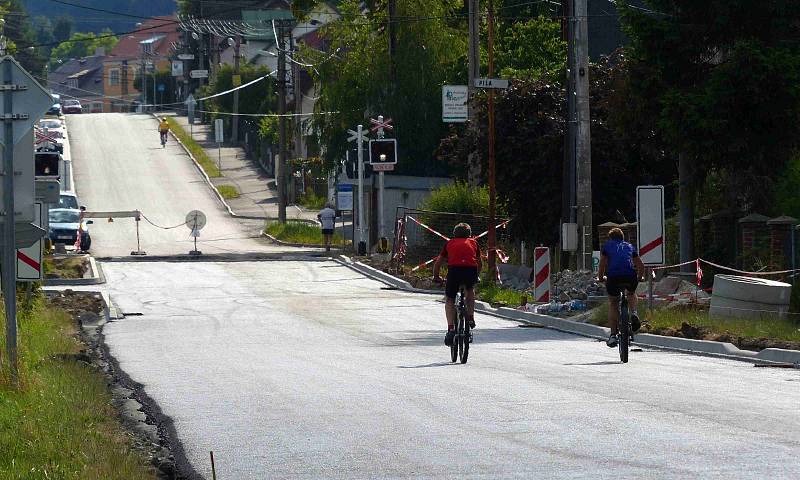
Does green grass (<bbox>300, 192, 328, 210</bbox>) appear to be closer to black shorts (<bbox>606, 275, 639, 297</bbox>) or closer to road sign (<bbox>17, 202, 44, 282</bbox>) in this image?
road sign (<bbox>17, 202, 44, 282</bbox>)

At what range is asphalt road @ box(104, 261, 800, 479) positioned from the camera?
974 centimetres

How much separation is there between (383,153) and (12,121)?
91.3 feet

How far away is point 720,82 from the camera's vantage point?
25953 mm

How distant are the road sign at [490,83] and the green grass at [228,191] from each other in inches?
1715

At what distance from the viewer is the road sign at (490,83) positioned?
30219 mm

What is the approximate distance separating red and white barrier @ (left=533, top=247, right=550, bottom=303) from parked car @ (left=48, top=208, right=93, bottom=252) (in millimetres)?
25341

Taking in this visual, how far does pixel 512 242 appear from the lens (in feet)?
127

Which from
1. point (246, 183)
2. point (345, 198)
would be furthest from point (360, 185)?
point (246, 183)

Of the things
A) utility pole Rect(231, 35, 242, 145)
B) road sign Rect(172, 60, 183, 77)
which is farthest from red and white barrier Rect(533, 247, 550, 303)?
road sign Rect(172, 60, 183, 77)

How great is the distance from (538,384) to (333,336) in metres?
9.01

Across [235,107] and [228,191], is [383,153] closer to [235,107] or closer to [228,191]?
[228,191]

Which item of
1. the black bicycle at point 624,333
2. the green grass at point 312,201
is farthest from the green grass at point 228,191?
the black bicycle at point 624,333

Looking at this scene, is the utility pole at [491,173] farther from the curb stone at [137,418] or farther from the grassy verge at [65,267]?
the curb stone at [137,418]

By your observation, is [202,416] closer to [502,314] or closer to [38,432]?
[38,432]
